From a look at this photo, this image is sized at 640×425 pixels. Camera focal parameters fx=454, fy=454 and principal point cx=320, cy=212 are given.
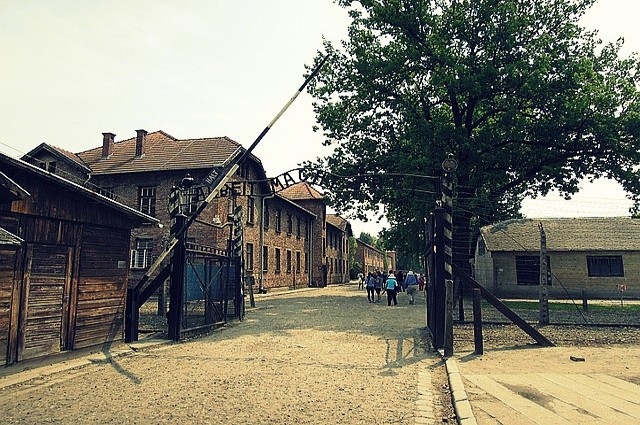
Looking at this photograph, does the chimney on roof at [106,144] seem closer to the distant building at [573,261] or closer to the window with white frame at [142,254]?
the window with white frame at [142,254]

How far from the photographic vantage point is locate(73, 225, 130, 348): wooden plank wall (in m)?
9.45

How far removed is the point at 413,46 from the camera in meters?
22.4

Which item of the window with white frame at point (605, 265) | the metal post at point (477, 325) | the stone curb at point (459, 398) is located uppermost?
the window with white frame at point (605, 265)

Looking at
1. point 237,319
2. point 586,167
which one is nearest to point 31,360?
point 237,319

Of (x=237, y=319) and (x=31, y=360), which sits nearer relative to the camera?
(x=31, y=360)

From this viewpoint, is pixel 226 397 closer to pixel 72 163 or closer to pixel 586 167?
pixel 586 167

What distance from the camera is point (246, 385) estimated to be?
704 cm

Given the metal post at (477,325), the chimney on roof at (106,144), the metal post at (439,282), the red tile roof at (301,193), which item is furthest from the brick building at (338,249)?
the metal post at (477,325)

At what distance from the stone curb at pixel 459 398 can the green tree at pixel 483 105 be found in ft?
40.5

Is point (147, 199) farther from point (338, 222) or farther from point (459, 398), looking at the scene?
point (338, 222)

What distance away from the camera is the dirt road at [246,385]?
560 centimetres

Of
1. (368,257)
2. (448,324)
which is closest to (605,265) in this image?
(448,324)

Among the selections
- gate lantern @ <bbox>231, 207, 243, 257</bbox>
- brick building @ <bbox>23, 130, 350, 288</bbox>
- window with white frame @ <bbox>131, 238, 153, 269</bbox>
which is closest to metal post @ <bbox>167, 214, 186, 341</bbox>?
gate lantern @ <bbox>231, 207, 243, 257</bbox>

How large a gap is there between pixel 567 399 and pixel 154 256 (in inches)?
989
